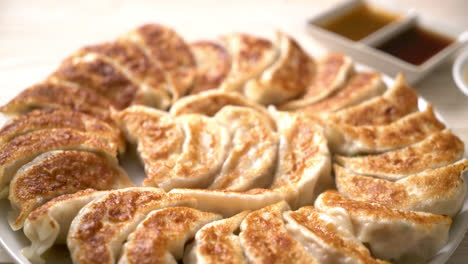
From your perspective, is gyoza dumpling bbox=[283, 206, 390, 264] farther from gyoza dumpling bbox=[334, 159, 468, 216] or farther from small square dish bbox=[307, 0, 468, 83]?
small square dish bbox=[307, 0, 468, 83]

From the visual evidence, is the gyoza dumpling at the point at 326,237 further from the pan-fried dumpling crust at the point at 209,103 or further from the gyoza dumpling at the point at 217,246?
the pan-fried dumpling crust at the point at 209,103

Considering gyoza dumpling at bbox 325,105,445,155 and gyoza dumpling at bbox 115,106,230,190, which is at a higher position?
gyoza dumpling at bbox 115,106,230,190

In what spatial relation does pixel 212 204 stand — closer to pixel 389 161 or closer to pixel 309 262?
pixel 309 262

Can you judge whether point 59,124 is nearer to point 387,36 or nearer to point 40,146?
point 40,146

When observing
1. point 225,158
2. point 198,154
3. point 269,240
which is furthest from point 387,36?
point 269,240

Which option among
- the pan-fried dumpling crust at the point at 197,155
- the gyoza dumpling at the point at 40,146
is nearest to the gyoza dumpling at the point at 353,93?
the pan-fried dumpling crust at the point at 197,155

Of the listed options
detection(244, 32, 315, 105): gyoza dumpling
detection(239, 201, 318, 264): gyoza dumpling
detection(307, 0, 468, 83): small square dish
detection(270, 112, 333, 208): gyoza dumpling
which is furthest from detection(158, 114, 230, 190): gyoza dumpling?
detection(307, 0, 468, 83): small square dish

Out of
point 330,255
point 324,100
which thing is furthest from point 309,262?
point 324,100
